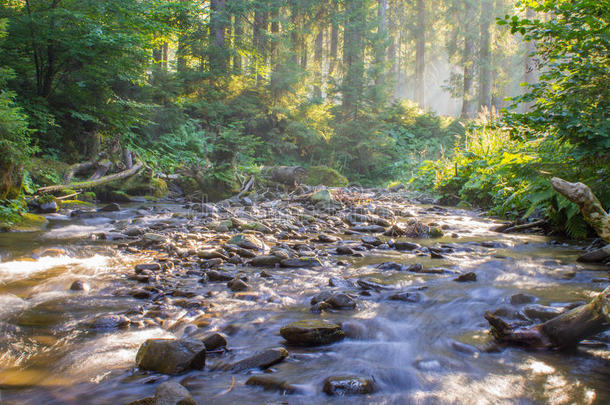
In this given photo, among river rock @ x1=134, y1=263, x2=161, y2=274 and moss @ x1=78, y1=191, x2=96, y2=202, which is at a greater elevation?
moss @ x1=78, y1=191, x2=96, y2=202

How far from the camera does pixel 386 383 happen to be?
6.48ft

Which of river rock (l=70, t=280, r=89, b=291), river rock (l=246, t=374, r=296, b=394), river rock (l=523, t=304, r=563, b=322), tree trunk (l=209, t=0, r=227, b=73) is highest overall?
tree trunk (l=209, t=0, r=227, b=73)

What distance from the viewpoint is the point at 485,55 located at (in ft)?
72.0

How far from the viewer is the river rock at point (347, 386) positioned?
6.15ft

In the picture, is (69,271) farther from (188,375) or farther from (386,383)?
(386,383)

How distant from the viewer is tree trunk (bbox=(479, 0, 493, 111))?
21453 millimetres

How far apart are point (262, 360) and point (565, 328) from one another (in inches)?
70.3

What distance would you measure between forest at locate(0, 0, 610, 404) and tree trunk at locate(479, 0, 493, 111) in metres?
11.9

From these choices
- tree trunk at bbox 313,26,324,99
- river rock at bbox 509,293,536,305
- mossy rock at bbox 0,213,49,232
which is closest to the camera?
river rock at bbox 509,293,536,305

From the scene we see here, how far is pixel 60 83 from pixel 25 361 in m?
9.94

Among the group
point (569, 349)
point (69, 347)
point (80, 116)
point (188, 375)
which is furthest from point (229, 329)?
point (80, 116)

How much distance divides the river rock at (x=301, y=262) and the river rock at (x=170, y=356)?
224 cm

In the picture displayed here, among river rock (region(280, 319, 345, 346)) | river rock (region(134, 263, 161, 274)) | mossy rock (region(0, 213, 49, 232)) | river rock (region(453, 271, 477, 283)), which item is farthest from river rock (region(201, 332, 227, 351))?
mossy rock (region(0, 213, 49, 232))

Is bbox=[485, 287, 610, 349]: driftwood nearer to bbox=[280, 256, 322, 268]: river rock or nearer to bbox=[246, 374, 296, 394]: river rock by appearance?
bbox=[246, 374, 296, 394]: river rock
